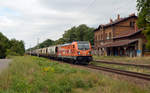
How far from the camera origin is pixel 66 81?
7465 mm

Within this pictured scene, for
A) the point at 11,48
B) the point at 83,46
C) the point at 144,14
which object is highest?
the point at 144,14

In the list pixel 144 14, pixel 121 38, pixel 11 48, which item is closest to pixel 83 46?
pixel 144 14

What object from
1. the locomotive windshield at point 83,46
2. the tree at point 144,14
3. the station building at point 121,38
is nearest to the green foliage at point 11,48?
the station building at point 121,38

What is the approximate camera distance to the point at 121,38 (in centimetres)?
4097

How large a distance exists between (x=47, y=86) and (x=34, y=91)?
0.79m

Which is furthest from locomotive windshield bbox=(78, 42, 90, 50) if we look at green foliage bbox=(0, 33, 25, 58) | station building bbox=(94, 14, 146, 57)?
green foliage bbox=(0, 33, 25, 58)

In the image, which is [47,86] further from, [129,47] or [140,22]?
[129,47]

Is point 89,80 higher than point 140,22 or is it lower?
lower

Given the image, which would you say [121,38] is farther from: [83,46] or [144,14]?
[144,14]

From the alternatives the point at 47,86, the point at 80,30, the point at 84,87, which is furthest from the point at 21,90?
the point at 80,30

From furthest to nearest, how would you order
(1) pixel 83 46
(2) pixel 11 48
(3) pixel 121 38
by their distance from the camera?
(2) pixel 11 48 < (3) pixel 121 38 < (1) pixel 83 46

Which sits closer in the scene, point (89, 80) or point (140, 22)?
point (89, 80)

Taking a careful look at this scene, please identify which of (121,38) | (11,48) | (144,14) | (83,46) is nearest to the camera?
(144,14)

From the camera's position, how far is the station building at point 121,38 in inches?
1325
